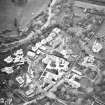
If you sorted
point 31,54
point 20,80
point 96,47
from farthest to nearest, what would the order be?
point 96,47 < point 31,54 < point 20,80

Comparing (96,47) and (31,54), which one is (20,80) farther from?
(96,47)

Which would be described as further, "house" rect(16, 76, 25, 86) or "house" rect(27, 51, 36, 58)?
"house" rect(27, 51, 36, 58)

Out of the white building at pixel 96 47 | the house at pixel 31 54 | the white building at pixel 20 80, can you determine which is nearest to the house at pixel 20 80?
the white building at pixel 20 80

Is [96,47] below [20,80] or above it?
above

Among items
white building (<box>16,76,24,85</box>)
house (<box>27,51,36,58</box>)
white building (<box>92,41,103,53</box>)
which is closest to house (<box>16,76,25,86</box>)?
white building (<box>16,76,24,85</box>)

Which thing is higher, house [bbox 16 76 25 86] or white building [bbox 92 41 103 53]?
white building [bbox 92 41 103 53]

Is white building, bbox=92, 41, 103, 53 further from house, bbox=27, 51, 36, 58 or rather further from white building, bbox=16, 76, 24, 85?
white building, bbox=16, 76, 24, 85

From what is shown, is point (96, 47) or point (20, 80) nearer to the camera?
point (20, 80)

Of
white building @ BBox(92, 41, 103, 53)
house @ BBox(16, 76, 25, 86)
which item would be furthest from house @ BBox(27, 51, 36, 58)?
white building @ BBox(92, 41, 103, 53)

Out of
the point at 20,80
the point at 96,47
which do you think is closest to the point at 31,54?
the point at 20,80

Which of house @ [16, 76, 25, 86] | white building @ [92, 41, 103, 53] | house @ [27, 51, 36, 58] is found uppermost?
white building @ [92, 41, 103, 53]

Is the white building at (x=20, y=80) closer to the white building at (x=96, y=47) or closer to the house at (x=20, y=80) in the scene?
the house at (x=20, y=80)

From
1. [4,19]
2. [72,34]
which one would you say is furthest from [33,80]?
[4,19]
